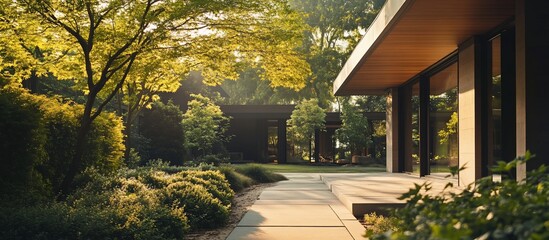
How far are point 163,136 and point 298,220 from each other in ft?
69.2

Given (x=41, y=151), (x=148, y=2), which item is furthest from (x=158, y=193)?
(x=148, y=2)

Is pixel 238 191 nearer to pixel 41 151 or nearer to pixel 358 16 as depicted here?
pixel 41 151

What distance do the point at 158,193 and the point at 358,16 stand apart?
38.7m

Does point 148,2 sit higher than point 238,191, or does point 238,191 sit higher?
point 148,2

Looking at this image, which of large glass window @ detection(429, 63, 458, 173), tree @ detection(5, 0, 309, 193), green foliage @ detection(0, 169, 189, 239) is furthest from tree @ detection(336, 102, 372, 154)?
green foliage @ detection(0, 169, 189, 239)

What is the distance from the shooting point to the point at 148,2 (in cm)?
1109

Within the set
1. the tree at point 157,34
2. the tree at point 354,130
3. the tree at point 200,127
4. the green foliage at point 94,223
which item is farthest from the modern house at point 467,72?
the tree at point 354,130

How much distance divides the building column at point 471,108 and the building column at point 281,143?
25689mm

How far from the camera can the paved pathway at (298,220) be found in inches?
304

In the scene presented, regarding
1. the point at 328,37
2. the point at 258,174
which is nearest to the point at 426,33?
the point at 258,174

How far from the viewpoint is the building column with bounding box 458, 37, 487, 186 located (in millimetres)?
11562

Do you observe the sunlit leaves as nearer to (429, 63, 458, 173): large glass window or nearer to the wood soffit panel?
the wood soffit panel

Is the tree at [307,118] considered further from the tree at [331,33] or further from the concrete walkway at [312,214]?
the concrete walkway at [312,214]

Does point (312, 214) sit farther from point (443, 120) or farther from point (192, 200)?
point (443, 120)
